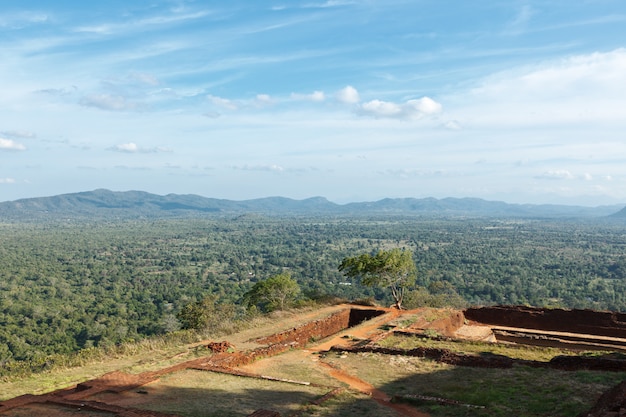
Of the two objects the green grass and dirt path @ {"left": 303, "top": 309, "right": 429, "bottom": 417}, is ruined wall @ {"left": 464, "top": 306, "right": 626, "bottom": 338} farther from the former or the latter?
the green grass

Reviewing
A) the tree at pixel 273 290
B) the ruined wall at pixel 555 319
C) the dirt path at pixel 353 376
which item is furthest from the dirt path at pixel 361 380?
the tree at pixel 273 290

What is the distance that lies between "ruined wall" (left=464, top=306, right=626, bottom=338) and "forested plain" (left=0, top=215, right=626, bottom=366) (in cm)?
1037

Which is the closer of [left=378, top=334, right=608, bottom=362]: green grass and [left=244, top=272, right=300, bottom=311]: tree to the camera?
[left=378, top=334, right=608, bottom=362]: green grass

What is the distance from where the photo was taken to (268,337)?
2112 centimetres

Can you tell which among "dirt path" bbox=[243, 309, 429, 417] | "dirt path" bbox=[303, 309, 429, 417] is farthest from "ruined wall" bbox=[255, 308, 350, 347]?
"dirt path" bbox=[303, 309, 429, 417]

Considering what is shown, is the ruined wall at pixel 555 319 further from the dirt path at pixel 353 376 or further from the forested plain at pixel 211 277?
the forested plain at pixel 211 277

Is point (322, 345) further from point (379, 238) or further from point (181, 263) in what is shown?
point (379, 238)

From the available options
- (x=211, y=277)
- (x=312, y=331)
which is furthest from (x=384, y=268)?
(x=211, y=277)

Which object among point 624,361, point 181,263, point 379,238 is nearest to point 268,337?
point 624,361

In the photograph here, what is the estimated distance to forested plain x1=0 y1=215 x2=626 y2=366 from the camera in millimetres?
49438

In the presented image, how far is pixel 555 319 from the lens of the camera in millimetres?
26797

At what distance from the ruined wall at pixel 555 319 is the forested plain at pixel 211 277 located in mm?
10365

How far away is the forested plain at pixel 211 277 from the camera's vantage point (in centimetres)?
4944

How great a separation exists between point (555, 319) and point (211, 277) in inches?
2850
